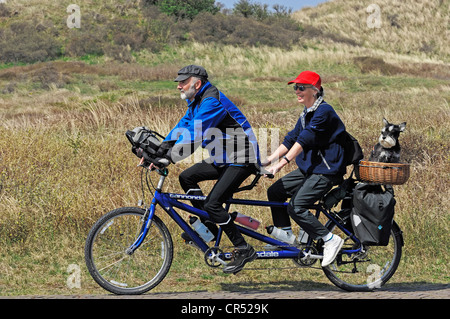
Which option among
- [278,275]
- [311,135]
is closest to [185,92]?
[311,135]

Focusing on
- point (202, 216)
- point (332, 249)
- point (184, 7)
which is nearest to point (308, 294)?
point (332, 249)

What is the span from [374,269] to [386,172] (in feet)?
3.84

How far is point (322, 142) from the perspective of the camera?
5.87 m

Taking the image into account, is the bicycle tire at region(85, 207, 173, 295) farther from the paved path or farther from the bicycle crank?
the bicycle crank

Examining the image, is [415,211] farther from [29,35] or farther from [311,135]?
[29,35]

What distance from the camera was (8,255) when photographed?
7195 mm

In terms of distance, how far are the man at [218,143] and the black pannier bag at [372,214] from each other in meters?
1.10

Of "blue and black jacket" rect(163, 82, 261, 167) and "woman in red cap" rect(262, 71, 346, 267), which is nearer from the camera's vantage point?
"blue and black jacket" rect(163, 82, 261, 167)

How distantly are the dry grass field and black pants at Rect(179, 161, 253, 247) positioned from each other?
804mm

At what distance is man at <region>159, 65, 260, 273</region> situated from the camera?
5641 mm

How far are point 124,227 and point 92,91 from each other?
20.6 metres

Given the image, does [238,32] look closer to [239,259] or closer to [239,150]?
[239,150]

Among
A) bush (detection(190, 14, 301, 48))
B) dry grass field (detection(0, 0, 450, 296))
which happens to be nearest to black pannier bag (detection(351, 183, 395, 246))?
dry grass field (detection(0, 0, 450, 296))

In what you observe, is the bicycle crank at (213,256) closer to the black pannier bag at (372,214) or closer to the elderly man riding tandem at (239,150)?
the elderly man riding tandem at (239,150)
